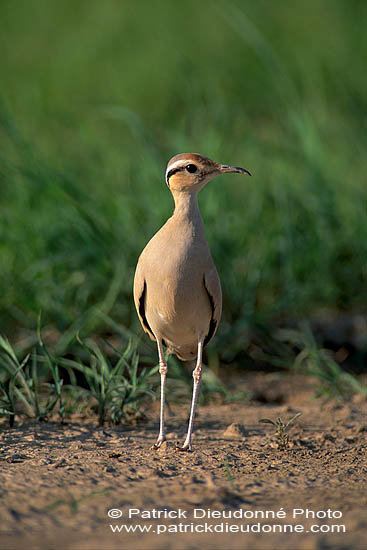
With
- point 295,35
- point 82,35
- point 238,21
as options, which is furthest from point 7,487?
point 82,35

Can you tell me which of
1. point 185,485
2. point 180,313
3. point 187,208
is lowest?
point 185,485

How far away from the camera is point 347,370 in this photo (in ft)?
15.2

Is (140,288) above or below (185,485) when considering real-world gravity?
above

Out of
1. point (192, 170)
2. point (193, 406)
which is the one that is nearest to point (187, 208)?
point (192, 170)

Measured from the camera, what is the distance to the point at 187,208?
309 cm

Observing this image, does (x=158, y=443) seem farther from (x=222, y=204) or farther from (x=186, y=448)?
(x=222, y=204)

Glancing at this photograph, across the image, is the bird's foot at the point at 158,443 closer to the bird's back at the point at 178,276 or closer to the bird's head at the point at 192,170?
the bird's back at the point at 178,276

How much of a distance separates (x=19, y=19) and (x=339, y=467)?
986cm

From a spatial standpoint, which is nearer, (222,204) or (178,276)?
(178,276)

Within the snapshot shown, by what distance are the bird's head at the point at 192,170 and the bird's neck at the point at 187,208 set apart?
1.2 inches

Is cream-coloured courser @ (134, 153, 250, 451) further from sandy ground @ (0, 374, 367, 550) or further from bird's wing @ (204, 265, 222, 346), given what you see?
sandy ground @ (0, 374, 367, 550)

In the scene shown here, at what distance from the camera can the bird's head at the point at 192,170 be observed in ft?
10.0

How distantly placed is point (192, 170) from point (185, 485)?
1294 millimetres

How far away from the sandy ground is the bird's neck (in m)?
0.99
